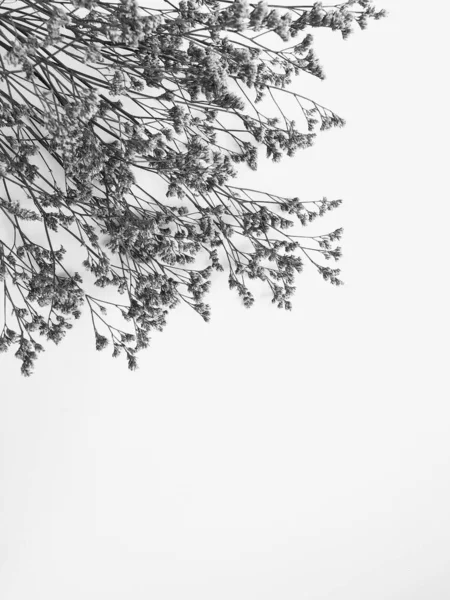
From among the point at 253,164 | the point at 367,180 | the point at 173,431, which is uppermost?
the point at 367,180

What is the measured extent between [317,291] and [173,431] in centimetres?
70

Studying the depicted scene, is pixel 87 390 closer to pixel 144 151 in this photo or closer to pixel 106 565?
pixel 106 565

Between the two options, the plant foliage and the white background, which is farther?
the white background

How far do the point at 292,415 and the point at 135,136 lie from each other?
3.67 ft

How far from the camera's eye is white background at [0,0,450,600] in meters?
1.67

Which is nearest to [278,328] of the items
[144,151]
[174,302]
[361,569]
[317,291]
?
[317,291]

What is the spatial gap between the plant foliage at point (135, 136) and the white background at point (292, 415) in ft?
0.55

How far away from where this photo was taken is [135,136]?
1.15 meters

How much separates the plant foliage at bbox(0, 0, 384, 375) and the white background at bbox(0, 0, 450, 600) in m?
0.17

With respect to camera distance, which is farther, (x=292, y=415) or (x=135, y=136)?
(x=292, y=415)

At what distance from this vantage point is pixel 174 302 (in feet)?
4.58

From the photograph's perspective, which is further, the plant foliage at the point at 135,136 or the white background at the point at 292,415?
the white background at the point at 292,415

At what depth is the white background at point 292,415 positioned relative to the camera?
5.48 ft

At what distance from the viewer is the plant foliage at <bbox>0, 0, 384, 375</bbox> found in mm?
1017
